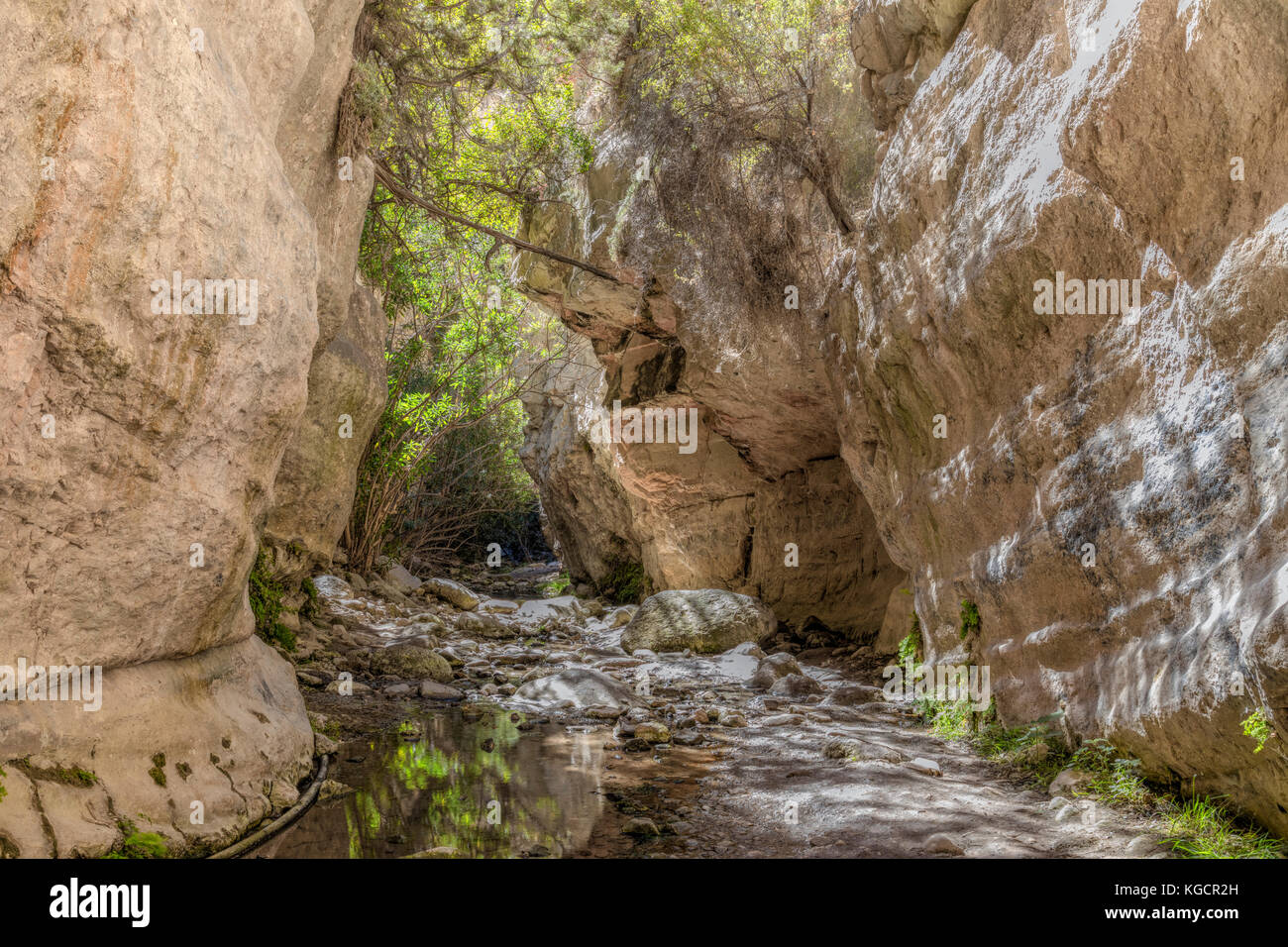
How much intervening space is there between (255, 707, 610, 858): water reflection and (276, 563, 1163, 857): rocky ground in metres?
0.10

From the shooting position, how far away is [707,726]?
20.2 feet

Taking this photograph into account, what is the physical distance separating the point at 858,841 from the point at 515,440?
54.2 ft

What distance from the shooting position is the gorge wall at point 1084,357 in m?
3.29

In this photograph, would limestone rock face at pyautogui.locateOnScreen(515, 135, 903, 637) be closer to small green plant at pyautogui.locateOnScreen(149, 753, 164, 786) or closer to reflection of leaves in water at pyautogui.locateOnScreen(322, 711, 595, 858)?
reflection of leaves in water at pyautogui.locateOnScreen(322, 711, 595, 858)

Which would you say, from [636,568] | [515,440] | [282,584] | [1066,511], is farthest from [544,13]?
[515,440]

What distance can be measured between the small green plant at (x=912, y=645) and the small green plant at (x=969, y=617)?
1.20 meters

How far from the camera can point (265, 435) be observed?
414cm

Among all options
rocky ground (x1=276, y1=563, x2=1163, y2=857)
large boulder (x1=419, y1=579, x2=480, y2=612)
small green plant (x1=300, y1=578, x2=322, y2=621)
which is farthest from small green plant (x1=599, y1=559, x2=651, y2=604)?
small green plant (x1=300, y1=578, x2=322, y2=621)

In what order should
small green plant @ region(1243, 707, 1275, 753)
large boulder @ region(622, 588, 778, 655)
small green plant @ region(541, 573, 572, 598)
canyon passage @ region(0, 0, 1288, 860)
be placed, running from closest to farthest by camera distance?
small green plant @ region(1243, 707, 1275, 753)
canyon passage @ region(0, 0, 1288, 860)
large boulder @ region(622, 588, 778, 655)
small green plant @ region(541, 573, 572, 598)

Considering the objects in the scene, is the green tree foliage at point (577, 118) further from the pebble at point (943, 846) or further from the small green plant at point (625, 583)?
the pebble at point (943, 846)

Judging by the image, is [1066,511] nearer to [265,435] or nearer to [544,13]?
[265,435]

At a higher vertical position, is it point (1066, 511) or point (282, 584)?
point (1066, 511)

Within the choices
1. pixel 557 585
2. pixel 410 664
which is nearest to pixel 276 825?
pixel 410 664

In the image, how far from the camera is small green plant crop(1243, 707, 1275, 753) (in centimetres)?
302
